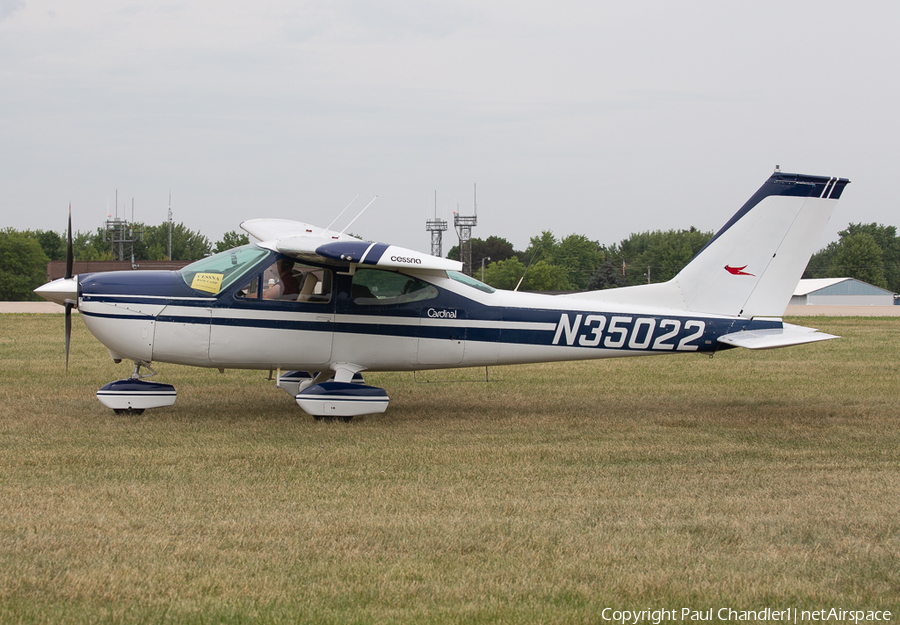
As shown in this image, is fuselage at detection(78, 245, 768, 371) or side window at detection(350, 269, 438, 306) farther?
side window at detection(350, 269, 438, 306)

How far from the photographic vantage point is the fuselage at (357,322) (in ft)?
30.0

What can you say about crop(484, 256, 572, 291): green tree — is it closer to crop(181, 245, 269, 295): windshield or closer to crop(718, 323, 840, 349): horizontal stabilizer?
crop(718, 323, 840, 349): horizontal stabilizer

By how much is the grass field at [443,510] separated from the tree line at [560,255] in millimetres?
47769

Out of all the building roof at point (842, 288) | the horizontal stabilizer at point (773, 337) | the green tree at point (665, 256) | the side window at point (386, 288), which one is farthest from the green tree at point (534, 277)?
the side window at point (386, 288)

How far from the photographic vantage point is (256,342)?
9.25m

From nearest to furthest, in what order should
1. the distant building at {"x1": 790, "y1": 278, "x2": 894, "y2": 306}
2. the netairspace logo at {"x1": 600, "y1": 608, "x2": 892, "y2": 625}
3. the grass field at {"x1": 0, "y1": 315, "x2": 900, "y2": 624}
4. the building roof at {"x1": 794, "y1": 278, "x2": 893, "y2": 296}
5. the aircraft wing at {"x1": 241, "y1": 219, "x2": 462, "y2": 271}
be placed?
1. the netairspace logo at {"x1": 600, "y1": 608, "x2": 892, "y2": 625}
2. the grass field at {"x1": 0, "y1": 315, "x2": 900, "y2": 624}
3. the aircraft wing at {"x1": 241, "y1": 219, "x2": 462, "y2": 271}
4. the distant building at {"x1": 790, "y1": 278, "x2": 894, "y2": 306}
5. the building roof at {"x1": 794, "y1": 278, "x2": 893, "y2": 296}

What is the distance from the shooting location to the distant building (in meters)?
80.2

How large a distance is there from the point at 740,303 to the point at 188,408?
718cm

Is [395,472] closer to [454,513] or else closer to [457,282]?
[454,513]

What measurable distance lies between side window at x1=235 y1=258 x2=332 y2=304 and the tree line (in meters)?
47.4

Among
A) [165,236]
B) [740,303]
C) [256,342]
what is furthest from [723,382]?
[165,236]

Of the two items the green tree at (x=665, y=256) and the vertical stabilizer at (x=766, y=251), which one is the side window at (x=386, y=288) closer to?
the vertical stabilizer at (x=766, y=251)

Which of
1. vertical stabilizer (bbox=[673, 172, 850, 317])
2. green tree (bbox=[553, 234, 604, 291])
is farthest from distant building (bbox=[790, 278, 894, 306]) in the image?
vertical stabilizer (bbox=[673, 172, 850, 317])

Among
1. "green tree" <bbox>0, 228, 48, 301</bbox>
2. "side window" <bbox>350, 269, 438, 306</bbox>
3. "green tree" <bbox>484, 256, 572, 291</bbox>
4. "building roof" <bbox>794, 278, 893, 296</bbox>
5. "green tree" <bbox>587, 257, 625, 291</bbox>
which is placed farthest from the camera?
"building roof" <bbox>794, 278, 893, 296</bbox>
